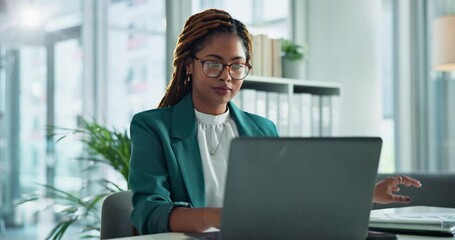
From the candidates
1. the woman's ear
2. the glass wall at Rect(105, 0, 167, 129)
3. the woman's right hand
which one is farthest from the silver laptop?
the glass wall at Rect(105, 0, 167, 129)

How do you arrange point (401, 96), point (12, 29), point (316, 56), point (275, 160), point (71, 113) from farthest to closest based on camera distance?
point (401, 96), point (316, 56), point (71, 113), point (12, 29), point (275, 160)

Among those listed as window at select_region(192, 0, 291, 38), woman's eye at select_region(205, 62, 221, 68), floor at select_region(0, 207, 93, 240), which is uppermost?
window at select_region(192, 0, 291, 38)

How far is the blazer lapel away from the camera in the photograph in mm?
1687

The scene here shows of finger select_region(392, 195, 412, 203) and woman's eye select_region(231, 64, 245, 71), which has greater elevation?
woman's eye select_region(231, 64, 245, 71)

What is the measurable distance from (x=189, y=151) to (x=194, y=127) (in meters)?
0.08

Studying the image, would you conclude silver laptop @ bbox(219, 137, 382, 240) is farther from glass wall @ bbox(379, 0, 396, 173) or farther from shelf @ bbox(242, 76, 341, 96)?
glass wall @ bbox(379, 0, 396, 173)

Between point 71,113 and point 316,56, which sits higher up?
point 316,56

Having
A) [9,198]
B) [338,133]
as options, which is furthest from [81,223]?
[338,133]

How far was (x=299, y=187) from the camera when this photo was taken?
109 cm

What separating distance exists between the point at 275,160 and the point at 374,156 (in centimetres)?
19

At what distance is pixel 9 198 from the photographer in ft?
10.5

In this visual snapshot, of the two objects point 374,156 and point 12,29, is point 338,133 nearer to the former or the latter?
point 12,29

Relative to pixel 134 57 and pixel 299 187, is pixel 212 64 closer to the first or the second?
pixel 299 187

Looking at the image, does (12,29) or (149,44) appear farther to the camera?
(149,44)
